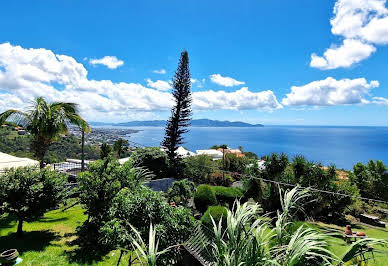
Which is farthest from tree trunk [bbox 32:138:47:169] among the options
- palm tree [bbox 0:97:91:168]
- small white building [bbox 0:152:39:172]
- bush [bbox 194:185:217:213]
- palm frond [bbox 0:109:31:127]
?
bush [bbox 194:185:217:213]

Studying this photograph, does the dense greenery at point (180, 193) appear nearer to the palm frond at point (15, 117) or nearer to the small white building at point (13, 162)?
the small white building at point (13, 162)

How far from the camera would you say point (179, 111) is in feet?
62.3

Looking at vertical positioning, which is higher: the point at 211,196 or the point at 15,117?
the point at 15,117

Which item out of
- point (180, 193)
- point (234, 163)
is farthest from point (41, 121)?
point (234, 163)

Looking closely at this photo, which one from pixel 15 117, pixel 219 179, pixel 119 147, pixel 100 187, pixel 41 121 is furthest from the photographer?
pixel 119 147

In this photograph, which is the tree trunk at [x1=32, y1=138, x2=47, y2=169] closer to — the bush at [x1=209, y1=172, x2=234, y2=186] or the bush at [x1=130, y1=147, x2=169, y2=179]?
the bush at [x1=130, y1=147, x2=169, y2=179]

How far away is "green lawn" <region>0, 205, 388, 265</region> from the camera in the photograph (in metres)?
4.61

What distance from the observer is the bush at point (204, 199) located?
27.4ft

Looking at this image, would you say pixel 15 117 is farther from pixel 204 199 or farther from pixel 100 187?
pixel 204 199

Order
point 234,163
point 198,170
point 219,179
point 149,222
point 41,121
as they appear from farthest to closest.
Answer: point 234,163 → point 198,170 → point 219,179 → point 41,121 → point 149,222

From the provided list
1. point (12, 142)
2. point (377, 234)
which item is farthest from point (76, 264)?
point (12, 142)

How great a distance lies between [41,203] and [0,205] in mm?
781

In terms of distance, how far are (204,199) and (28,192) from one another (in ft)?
17.9

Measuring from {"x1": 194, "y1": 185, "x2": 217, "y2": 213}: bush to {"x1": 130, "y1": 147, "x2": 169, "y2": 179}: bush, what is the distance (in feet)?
20.0
